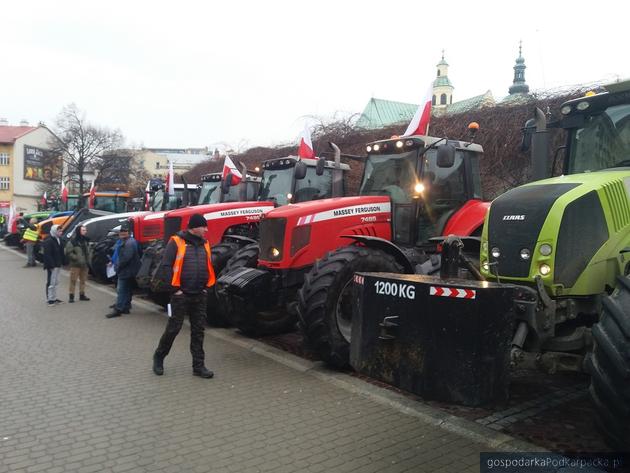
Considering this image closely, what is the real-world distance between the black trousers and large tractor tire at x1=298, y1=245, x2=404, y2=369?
4.12 ft

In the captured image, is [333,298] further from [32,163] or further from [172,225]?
[32,163]

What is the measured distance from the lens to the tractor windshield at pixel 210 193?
11375mm

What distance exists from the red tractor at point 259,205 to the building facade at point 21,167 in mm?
62360

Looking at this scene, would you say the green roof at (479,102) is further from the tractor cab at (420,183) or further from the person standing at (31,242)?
the person standing at (31,242)

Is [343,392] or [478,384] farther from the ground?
[478,384]

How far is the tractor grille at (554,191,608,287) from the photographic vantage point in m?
3.81

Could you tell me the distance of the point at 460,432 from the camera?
4.18 m

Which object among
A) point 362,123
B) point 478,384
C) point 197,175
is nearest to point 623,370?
point 478,384

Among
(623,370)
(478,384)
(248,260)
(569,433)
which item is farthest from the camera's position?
(248,260)

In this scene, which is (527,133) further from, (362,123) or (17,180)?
(17,180)

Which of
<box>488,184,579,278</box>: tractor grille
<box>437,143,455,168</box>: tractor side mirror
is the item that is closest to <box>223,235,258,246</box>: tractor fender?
<box>437,143,455,168</box>: tractor side mirror

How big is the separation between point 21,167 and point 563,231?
73.3 meters

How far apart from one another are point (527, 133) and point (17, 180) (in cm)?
7182

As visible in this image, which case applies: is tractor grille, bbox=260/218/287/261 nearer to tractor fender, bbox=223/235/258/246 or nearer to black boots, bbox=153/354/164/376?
tractor fender, bbox=223/235/258/246
